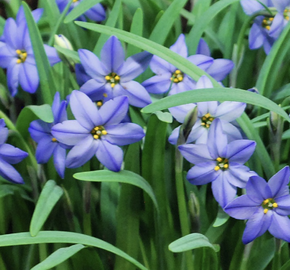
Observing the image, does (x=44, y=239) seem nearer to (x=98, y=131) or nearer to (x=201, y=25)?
(x=98, y=131)

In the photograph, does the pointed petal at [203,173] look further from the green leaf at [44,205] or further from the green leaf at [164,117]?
the green leaf at [44,205]

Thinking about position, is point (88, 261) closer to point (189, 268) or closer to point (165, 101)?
point (189, 268)

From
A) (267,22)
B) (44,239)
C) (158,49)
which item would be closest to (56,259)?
(44,239)

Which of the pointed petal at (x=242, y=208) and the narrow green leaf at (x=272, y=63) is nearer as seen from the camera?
the pointed petal at (x=242, y=208)

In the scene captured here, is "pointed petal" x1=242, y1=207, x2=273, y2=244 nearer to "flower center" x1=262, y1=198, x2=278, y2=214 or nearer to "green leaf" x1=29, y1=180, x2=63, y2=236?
"flower center" x1=262, y1=198, x2=278, y2=214

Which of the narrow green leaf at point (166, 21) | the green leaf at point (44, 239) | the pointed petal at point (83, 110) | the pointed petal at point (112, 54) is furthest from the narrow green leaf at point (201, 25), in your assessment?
the green leaf at point (44, 239)

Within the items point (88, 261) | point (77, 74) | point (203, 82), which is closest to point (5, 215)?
point (88, 261)

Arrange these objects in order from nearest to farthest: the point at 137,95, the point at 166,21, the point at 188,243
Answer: the point at 188,243
the point at 137,95
the point at 166,21
